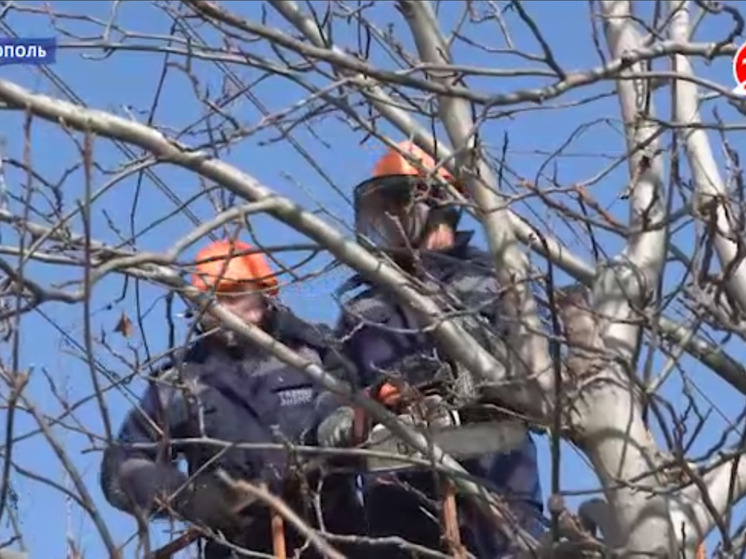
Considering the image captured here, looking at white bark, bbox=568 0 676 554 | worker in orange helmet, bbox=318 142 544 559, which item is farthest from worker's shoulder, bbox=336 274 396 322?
white bark, bbox=568 0 676 554

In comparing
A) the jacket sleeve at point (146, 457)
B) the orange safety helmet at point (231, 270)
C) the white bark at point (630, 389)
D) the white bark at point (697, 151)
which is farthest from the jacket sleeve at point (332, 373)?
the white bark at point (697, 151)

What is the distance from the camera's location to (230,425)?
580cm

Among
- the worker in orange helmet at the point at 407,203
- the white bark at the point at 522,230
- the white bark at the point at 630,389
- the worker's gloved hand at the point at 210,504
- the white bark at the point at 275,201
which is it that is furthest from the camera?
the worker's gloved hand at the point at 210,504

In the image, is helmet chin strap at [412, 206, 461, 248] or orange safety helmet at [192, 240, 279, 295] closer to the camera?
orange safety helmet at [192, 240, 279, 295]

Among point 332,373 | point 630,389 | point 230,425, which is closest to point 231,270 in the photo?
point 230,425

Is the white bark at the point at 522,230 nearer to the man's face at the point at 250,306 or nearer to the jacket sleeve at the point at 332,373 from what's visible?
the jacket sleeve at the point at 332,373

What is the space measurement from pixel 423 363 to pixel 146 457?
3.39ft

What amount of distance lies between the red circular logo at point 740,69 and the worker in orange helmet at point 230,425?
156 centimetres

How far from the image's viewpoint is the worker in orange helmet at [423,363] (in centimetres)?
516

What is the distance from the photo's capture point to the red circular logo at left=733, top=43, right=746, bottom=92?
15.5 feet

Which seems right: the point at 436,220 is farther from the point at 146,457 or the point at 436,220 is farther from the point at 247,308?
the point at 146,457

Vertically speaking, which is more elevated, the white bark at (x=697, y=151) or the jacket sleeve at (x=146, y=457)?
the white bark at (x=697, y=151)

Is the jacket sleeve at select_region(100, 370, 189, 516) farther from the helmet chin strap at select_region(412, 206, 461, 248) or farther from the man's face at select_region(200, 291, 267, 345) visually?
the helmet chin strap at select_region(412, 206, 461, 248)

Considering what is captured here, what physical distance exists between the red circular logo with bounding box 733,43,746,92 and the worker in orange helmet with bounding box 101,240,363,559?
61.5 inches
